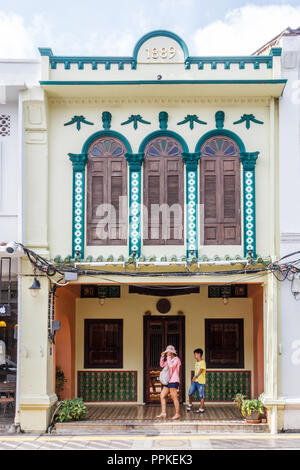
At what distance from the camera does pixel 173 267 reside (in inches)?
583

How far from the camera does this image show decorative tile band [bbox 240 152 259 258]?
48.7ft

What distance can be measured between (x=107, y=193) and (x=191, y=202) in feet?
6.08

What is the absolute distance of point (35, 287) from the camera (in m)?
14.5

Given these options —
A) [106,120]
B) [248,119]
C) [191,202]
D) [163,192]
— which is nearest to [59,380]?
[163,192]

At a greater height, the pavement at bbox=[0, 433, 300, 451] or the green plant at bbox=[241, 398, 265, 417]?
the green plant at bbox=[241, 398, 265, 417]

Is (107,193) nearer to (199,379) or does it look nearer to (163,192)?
(163,192)

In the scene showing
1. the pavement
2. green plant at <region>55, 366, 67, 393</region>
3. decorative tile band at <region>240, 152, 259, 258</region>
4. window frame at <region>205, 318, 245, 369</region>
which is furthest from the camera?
window frame at <region>205, 318, 245, 369</region>

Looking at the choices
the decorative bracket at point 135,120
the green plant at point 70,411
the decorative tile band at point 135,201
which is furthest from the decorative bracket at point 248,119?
the green plant at point 70,411

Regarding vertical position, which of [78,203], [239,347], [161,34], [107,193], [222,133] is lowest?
[239,347]

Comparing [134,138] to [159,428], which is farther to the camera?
[134,138]

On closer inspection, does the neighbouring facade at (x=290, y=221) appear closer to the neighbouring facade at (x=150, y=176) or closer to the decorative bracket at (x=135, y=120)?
the neighbouring facade at (x=150, y=176)

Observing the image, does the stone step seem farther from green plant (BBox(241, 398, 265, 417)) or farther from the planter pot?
green plant (BBox(241, 398, 265, 417))

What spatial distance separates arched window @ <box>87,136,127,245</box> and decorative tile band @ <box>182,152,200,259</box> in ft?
4.48

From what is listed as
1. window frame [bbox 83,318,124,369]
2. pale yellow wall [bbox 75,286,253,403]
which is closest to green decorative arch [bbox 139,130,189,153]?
pale yellow wall [bbox 75,286,253,403]
